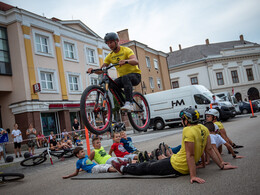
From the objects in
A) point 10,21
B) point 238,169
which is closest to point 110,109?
point 238,169

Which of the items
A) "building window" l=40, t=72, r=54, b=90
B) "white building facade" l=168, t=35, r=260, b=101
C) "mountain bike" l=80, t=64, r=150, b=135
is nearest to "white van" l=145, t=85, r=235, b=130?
"building window" l=40, t=72, r=54, b=90

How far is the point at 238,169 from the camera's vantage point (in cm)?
545

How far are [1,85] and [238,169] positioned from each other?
17140mm

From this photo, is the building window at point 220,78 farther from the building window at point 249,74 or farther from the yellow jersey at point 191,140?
the yellow jersey at point 191,140

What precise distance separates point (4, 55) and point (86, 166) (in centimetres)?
1410

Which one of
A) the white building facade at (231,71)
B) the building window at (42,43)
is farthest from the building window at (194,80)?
the building window at (42,43)

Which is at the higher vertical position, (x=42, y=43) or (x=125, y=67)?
(x=42, y=43)

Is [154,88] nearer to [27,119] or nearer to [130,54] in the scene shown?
[27,119]

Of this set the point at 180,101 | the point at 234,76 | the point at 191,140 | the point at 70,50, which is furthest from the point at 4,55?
the point at 234,76

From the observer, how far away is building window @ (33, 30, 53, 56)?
64.3 ft

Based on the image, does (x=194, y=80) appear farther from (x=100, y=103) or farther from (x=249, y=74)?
(x=100, y=103)

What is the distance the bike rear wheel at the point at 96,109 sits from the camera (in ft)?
12.7

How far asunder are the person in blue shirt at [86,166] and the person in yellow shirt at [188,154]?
Result: 1495 mm

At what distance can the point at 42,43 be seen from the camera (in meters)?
20.2
